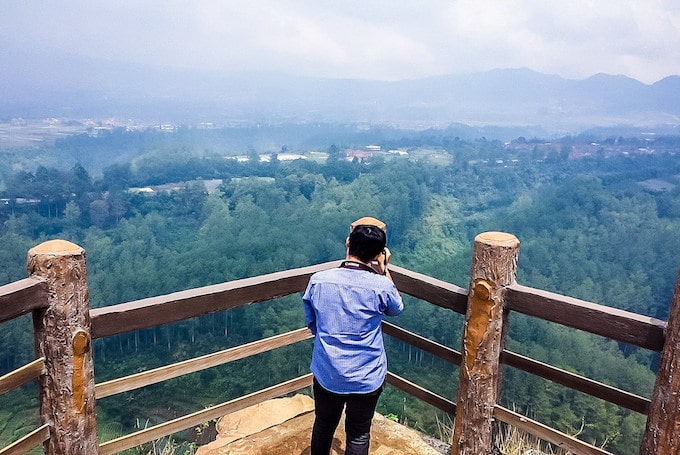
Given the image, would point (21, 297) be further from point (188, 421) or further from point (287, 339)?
point (287, 339)

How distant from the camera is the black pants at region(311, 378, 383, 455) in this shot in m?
1.91

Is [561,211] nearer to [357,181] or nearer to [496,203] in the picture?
[496,203]

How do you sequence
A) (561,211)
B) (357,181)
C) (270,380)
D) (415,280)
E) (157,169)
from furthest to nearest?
(157,169), (357,181), (561,211), (270,380), (415,280)

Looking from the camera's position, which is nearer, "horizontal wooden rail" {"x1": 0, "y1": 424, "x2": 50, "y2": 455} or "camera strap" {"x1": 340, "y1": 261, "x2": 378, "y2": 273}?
"horizontal wooden rail" {"x1": 0, "y1": 424, "x2": 50, "y2": 455}

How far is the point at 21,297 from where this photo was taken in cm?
169

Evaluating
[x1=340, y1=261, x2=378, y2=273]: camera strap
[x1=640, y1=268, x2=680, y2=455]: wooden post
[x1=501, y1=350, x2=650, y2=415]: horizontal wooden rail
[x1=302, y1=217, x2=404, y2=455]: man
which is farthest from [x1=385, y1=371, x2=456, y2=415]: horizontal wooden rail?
[x1=340, y1=261, x2=378, y2=273]: camera strap

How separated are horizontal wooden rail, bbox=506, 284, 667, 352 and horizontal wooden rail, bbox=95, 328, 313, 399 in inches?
39.7

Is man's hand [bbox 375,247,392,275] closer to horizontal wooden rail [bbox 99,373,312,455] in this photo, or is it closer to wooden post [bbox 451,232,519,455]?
wooden post [bbox 451,232,519,455]

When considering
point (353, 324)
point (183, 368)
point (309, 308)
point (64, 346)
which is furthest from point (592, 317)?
point (64, 346)

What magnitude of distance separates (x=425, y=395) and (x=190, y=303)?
1.20 meters

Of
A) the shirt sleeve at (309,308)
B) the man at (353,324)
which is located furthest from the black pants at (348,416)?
the shirt sleeve at (309,308)

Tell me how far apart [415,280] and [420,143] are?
73.1 metres

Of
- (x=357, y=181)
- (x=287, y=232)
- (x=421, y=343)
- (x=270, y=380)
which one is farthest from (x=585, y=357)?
(x=357, y=181)

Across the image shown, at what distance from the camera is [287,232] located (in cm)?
3844
